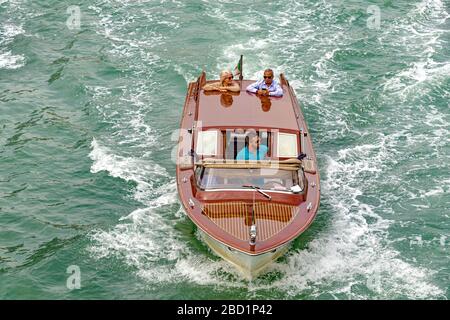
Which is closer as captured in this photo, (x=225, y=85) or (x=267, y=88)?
(x=267, y=88)

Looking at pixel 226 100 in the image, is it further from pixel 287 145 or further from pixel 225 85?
pixel 287 145

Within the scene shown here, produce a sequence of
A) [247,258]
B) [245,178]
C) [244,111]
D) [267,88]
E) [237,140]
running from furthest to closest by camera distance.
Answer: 1. [267,88]
2. [244,111]
3. [237,140]
4. [245,178]
5. [247,258]

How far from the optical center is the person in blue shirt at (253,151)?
17719mm

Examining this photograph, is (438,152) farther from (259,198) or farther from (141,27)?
(141,27)

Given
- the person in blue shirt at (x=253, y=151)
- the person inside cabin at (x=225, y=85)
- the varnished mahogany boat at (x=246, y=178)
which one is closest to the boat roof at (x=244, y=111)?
the varnished mahogany boat at (x=246, y=178)

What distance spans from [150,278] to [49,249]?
3.19 meters

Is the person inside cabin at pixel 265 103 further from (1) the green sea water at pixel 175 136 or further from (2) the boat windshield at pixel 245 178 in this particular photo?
(1) the green sea water at pixel 175 136

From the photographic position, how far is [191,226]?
1852 centimetres

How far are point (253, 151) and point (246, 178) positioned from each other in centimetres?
89

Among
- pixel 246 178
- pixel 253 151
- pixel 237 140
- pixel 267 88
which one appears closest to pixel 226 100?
pixel 267 88

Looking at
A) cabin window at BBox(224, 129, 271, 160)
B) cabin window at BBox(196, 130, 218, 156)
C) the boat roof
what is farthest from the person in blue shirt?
cabin window at BBox(196, 130, 218, 156)

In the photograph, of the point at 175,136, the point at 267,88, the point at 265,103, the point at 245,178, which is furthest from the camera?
the point at 175,136

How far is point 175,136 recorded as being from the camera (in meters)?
22.9
